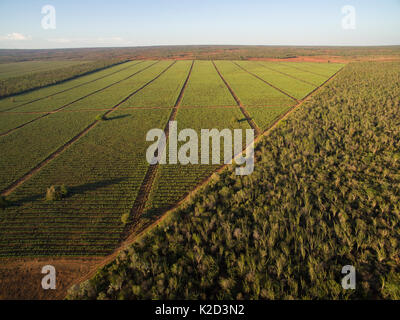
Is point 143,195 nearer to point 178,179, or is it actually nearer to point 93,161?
point 178,179

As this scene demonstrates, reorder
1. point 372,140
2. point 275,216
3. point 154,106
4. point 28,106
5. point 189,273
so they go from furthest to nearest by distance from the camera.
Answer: point 28,106, point 154,106, point 372,140, point 275,216, point 189,273

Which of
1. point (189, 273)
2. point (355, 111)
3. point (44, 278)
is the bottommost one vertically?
point (44, 278)

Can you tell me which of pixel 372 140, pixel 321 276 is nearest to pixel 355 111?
pixel 372 140

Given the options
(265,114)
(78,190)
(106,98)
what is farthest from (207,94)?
(78,190)

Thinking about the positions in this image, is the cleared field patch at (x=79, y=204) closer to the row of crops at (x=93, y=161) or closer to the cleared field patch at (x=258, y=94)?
the row of crops at (x=93, y=161)

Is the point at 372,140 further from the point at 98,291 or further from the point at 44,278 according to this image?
the point at 44,278

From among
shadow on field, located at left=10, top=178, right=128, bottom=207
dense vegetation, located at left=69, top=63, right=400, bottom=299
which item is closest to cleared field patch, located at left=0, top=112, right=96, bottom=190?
shadow on field, located at left=10, top=178, right=128, bottom=207
